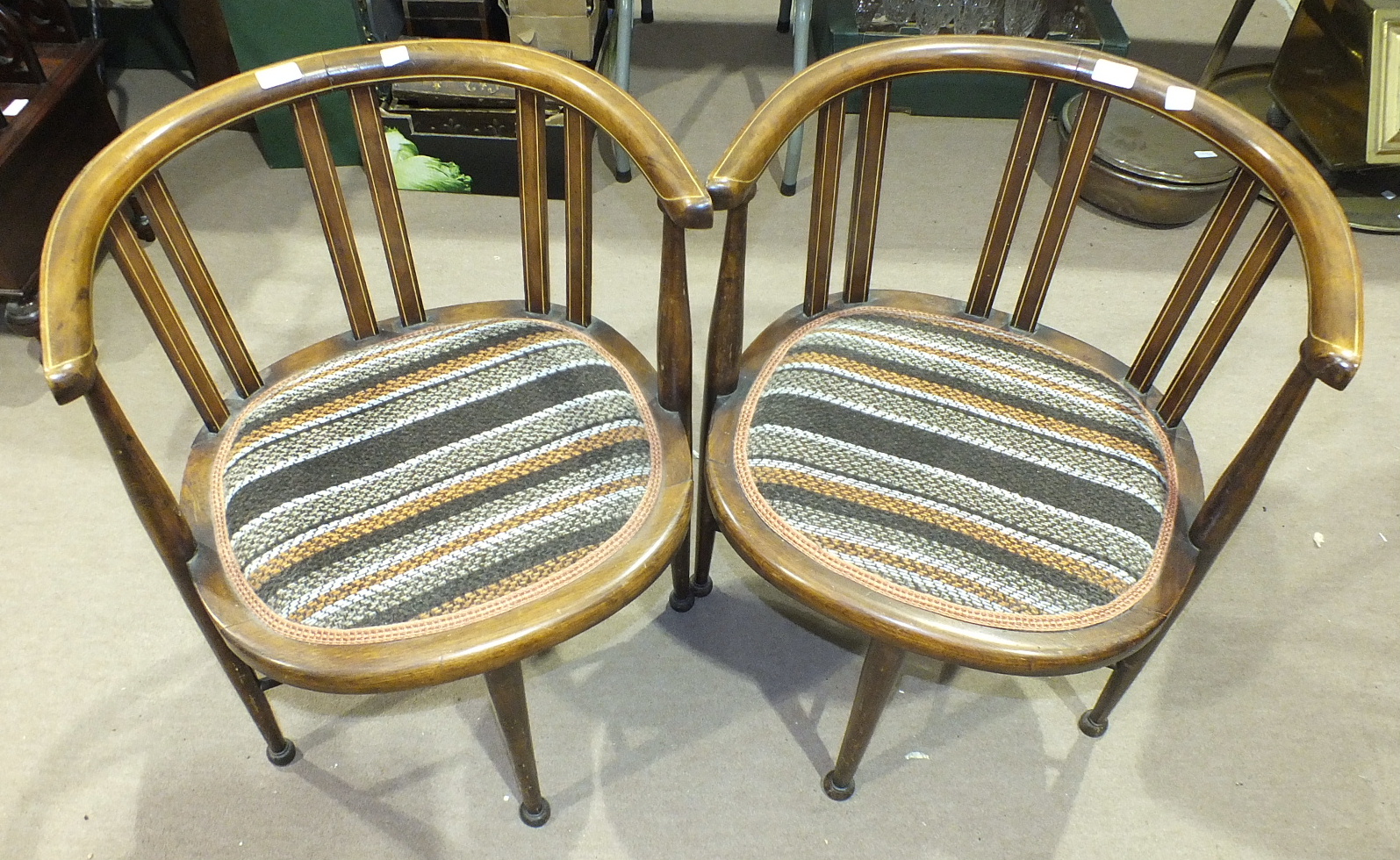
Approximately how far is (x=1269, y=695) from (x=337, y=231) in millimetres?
1342

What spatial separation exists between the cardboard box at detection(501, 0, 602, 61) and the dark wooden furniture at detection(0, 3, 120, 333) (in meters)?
0.80

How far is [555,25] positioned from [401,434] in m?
1.31

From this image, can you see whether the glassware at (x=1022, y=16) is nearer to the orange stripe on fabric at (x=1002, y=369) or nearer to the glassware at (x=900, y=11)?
the glassware at (x=900, y=11)

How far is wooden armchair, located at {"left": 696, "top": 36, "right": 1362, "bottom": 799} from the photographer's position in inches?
33.6

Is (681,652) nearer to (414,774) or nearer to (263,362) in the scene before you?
(414,774)

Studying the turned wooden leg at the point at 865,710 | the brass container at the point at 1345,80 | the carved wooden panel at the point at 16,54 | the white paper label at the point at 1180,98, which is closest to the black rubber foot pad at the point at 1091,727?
the turned wooden leg at the point at 865,710

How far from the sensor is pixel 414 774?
3.99ft

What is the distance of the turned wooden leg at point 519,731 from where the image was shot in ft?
3.02

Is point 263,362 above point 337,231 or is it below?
below

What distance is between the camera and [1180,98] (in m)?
0.96

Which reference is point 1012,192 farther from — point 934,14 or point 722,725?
point 934,14

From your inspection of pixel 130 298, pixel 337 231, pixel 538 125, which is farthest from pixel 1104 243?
pixel 130 298

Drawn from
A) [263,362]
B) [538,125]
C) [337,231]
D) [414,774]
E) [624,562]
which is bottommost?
[414,774]

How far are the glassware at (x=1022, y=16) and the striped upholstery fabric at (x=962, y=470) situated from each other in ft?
4.97
